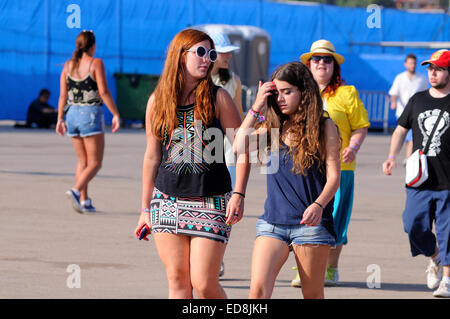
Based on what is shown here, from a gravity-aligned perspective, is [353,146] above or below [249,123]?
below

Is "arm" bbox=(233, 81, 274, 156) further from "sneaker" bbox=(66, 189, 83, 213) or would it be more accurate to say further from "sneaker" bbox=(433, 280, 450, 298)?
"sneaker" bbox=(66, 189, 83, 213)

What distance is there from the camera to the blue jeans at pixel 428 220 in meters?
7.46

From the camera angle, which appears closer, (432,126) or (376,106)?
(432,126)

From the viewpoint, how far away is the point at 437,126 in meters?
7.50

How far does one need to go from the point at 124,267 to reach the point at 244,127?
3.14 m

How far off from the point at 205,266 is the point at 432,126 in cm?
310

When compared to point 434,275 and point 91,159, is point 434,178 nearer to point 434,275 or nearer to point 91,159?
point 434,275

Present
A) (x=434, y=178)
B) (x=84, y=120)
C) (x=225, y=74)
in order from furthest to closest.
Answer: (x=84, y=120), (x=225, y=74), (x=434, y=178)

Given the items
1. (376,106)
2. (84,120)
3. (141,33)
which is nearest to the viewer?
(84,120)

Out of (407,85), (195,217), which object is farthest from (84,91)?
(407,85)

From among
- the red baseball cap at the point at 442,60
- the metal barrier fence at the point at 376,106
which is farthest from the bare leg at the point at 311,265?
the metal barrier fence at the point at 376,106

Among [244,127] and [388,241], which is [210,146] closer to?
[244,127]

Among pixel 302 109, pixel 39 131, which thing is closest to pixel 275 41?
pixel 39 131

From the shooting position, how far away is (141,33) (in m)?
31.7
